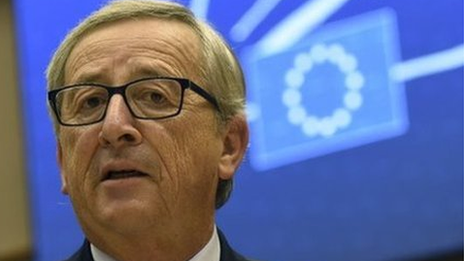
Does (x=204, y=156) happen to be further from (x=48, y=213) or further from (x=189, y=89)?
(x=48, y=213)

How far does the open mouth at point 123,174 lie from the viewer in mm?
1176

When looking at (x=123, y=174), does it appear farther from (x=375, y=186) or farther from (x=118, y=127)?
(x=375, y=186)

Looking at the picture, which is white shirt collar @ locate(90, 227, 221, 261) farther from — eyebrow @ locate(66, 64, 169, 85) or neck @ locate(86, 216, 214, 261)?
eyebrow @ locate(66, 64, 169, 85)

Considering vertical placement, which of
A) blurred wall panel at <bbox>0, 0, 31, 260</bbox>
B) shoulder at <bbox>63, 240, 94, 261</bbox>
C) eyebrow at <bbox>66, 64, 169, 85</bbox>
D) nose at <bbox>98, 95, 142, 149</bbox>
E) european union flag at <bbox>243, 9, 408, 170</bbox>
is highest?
eyebrow at <bbox>66, 64, 169, 85</bbox>

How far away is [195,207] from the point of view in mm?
1232

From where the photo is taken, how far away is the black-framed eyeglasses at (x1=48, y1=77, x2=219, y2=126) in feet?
3.90

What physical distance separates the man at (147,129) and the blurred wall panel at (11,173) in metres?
1.85

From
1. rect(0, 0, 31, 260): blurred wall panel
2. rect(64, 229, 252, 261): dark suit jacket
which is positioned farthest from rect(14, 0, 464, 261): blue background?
rect(64, 229, 252, 261): dark suit jacket

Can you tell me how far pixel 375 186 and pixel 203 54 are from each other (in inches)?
55.4

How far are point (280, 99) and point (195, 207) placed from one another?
1425 millimetres

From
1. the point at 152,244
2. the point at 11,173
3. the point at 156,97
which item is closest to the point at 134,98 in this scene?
the point at 156,97

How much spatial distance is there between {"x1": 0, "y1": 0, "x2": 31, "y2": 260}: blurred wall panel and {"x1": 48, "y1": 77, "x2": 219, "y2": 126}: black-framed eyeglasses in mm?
1887

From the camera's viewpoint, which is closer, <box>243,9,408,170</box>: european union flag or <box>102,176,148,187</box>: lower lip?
<box>102,176,148,187</box>: lower lip

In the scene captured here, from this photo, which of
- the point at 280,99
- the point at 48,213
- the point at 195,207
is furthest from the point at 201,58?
the point at 48,213
